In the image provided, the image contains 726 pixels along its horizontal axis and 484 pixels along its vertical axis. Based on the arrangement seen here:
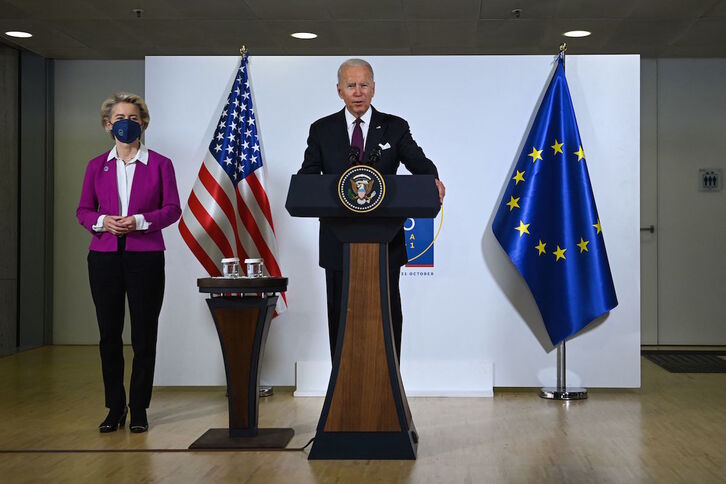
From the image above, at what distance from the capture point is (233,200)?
501 centimetres

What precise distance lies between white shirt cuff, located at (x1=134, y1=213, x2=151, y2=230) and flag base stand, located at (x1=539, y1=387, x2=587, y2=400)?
247 centimetres

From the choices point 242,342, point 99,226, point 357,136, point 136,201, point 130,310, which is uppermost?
point 357,136

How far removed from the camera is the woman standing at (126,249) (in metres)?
3.96

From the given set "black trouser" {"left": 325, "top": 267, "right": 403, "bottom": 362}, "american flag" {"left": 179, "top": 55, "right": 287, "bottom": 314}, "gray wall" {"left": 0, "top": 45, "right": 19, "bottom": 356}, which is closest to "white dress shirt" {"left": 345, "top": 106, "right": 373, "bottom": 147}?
"black trouser" {"left": 325, "top": 267, "right": 403, "bottom": 362}

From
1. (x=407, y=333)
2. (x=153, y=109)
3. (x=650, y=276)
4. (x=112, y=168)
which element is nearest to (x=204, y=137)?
(x=153, y=109)

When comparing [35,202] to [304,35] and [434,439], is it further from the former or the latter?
[434,439]

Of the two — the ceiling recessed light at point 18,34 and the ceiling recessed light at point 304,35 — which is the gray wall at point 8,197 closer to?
the ceiling recessed light at point 18,34

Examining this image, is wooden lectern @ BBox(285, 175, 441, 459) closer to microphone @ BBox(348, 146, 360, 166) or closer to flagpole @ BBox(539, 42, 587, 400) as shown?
microphone @ BBox(348, 146, 360, 166)

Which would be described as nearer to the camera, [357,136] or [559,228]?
[357,136]

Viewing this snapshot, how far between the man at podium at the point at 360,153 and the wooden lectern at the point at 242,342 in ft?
0.98

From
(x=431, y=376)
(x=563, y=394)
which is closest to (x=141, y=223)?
(x=431, y=376)

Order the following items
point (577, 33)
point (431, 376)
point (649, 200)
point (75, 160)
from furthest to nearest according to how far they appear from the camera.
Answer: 1. point (75, 160)
2. point (649, 200)
3. point (577, 33)
4. point (431, 376)

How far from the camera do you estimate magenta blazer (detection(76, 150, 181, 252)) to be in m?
3.96

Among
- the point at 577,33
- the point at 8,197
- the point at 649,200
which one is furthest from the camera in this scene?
the point at 649,200
